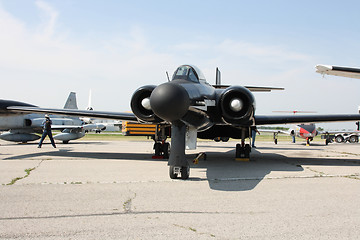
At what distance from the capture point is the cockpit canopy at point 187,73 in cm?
738

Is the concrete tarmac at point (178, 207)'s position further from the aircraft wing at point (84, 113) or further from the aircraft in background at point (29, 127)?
→ the aircraft in background at point (29, 127)

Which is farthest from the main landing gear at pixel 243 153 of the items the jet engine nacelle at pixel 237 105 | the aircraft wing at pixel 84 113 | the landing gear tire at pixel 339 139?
the landing gear tire at pixel 339 139

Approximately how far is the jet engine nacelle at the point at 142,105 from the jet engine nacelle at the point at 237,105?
179 cm

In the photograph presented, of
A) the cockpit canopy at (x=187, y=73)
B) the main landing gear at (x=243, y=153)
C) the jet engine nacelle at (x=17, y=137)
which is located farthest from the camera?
the jet engine nacelle at (x=17, y=137)

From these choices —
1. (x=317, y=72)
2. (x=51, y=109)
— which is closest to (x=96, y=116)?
(x=51, y=109)

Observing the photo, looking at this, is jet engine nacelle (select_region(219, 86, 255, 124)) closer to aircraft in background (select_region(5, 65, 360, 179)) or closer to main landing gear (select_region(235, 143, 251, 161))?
aircraft in background (select_region(5, 65, 360, 179))

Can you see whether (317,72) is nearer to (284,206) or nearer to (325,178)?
(325,178)

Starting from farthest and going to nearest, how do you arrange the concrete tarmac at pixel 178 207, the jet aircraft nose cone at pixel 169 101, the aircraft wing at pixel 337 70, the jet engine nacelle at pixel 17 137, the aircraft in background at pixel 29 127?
the jet engine nacelle at pixel 17 137 → the aircraft in background at pixel 29 127 → the aircraft wing at pixel 337 70 → the jet aircraft nose cone at pixel 169 101 → the concrete tarmac at pixel 178 207

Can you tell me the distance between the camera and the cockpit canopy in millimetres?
7379

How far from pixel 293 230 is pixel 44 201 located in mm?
3284

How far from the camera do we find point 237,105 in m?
7.79

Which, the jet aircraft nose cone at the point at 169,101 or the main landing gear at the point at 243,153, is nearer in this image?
the jet aircraft nose cone at the point at 169,101

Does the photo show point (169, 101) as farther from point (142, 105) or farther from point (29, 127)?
point (29, 127)

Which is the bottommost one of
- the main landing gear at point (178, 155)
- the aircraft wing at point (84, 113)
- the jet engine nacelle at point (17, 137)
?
the jet engine nacelle at point (17, 137)
